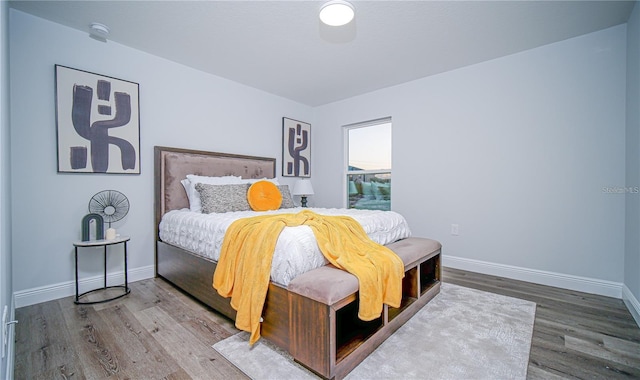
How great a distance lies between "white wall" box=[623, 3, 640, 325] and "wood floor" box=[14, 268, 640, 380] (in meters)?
0.24

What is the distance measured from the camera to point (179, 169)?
3.18 m

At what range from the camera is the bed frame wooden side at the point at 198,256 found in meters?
1.68

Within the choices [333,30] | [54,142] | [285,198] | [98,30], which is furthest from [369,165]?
[54,142]

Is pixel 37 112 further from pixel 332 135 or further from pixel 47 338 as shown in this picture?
pixel 332 135

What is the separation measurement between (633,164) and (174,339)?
3711 millimetres

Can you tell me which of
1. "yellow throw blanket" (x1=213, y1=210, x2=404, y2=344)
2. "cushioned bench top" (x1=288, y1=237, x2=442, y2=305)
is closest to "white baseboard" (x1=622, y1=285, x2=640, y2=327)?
"yellow throw blanket" (x1=213, y1=210, x2=404, y2=344)

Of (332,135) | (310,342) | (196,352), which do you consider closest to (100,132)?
(196,352)

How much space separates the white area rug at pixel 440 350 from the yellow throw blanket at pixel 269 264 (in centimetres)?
17

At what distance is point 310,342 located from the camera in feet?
4.77

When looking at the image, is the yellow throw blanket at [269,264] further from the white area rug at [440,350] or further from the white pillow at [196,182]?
the white pillow at [196,182]

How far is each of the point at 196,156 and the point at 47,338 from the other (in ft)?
6.77

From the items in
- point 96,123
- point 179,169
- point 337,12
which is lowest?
point 179,169

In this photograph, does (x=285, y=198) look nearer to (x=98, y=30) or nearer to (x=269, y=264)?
(x=269, y=264)

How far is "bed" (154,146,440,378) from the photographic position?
1.52 metres
